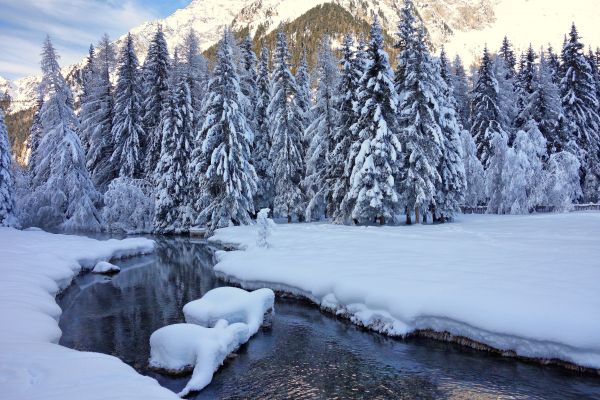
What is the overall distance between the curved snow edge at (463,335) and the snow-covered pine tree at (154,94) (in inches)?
1316

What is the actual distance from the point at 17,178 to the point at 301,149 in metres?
27.8

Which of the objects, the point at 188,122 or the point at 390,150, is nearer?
the point at 390,150

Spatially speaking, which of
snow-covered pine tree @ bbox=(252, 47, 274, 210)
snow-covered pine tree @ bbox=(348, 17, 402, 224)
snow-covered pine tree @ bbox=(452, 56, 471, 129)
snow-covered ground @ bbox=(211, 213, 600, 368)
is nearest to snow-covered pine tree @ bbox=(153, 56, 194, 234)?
snow-covered pine tree @ bbox=(252, 47, 274, 210)

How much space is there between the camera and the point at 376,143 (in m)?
27.7

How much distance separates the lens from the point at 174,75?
139 ft

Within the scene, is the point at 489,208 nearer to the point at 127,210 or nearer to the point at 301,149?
the point at 301,149

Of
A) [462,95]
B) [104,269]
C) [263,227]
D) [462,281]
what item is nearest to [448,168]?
[263,227]

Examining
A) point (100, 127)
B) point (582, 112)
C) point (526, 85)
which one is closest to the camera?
point (582, 112)

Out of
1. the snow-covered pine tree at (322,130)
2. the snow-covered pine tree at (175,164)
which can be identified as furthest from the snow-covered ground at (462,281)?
the snow-covered pine tree at (175,164)

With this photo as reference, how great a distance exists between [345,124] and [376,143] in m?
4.52

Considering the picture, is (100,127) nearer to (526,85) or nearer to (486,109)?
(486,109)

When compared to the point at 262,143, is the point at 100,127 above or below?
above

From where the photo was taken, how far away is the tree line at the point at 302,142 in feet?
97.0

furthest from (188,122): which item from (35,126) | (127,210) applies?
(35,126)
